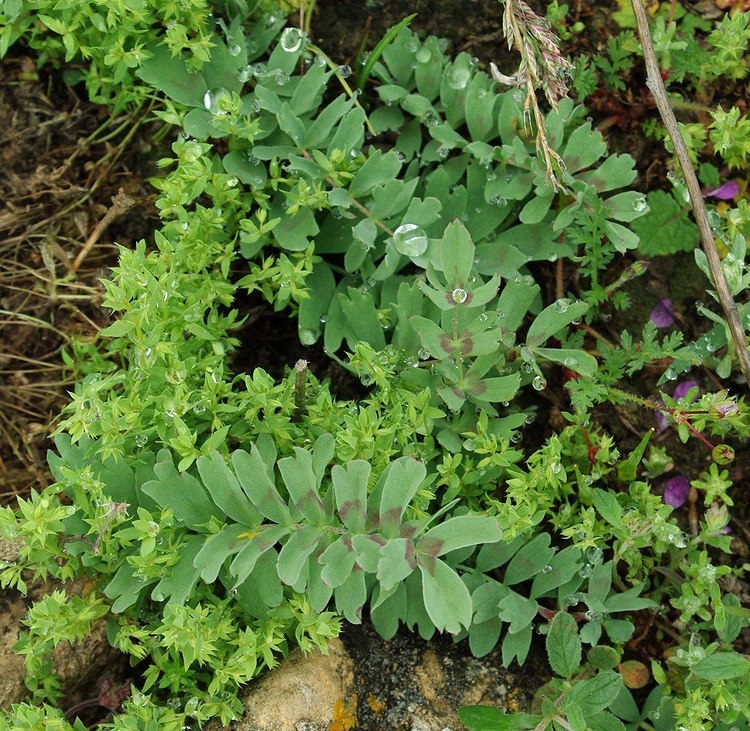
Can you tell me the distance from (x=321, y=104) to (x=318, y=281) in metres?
0.80

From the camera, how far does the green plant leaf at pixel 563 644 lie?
258 centimetres

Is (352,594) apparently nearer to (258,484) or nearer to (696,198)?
(258,484)

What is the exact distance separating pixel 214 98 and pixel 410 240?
35.0 inches

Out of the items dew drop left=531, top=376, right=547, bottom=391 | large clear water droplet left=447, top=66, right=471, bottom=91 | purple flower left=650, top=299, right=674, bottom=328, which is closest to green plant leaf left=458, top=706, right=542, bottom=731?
dew drop left=531, top=376, right=547, bottom=391

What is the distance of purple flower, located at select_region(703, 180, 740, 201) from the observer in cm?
339

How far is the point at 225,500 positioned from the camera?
2.33 m

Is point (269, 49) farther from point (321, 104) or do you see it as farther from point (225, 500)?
point (225, 500)

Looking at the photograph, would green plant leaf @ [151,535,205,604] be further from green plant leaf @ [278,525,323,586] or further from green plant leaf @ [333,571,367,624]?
green plant leaf @ [333,571,367,624]

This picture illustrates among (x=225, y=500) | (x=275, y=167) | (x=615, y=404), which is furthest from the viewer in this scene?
(x=615, y=404)

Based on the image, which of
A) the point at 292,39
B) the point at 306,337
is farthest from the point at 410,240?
the point at 292,39

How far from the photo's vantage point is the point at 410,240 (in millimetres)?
2807

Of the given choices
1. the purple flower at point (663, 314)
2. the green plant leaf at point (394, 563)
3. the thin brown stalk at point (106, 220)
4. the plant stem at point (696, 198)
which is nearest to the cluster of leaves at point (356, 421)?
the green plant leaf at point (394, 563)

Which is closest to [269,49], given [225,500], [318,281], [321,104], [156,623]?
[321,104]

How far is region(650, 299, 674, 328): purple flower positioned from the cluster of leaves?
0.81ft
